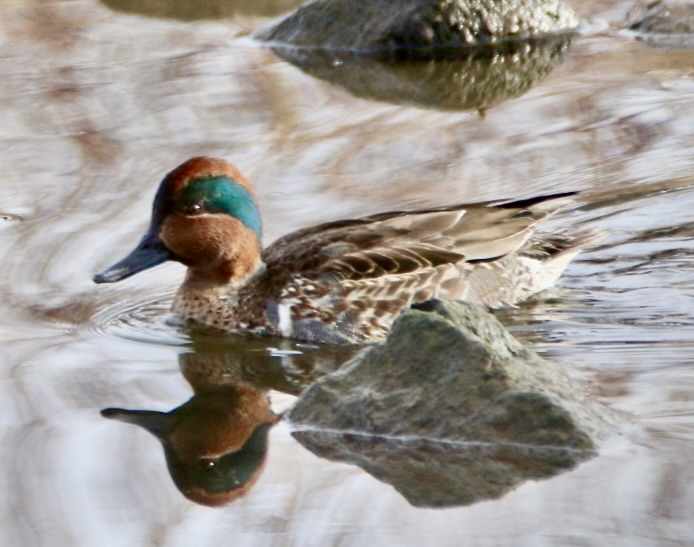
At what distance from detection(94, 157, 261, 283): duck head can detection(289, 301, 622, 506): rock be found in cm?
193

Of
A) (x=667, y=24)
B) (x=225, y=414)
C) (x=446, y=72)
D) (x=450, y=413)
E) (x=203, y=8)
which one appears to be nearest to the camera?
(x=450, y=413)

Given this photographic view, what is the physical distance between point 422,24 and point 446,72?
0.95 m

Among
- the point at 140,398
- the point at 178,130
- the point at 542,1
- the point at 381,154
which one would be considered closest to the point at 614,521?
the point at 140,398

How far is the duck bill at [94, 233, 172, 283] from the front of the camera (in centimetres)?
778

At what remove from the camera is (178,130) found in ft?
36.5

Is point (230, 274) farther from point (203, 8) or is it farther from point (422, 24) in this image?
point (203, 8)

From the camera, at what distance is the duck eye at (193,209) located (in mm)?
7879

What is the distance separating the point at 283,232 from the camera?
899 cm

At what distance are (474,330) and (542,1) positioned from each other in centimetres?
820

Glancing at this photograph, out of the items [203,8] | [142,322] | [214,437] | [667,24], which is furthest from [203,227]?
[203,8]

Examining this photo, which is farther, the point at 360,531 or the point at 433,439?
the point at 433,439

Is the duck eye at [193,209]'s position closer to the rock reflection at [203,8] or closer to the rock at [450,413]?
the rock at [450,413]

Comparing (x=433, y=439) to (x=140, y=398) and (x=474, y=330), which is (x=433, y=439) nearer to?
(x=474, y=330)

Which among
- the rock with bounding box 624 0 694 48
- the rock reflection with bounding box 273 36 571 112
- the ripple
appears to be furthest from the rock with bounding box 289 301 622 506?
the rock with bounding box 624 0 694 48
